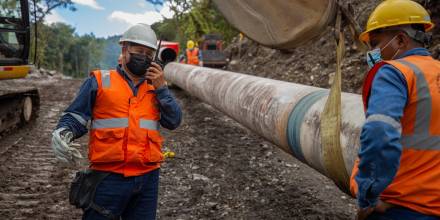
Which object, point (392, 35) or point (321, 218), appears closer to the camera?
point (392, 35)

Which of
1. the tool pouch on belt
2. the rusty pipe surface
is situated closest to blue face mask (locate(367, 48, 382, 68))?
the rusty pipe surface

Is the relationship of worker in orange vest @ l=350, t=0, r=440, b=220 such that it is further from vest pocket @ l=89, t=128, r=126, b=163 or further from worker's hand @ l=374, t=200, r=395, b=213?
vest pocket @ l=89, t=128, r=126, b=163

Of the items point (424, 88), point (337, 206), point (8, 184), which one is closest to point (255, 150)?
point (337, 206)

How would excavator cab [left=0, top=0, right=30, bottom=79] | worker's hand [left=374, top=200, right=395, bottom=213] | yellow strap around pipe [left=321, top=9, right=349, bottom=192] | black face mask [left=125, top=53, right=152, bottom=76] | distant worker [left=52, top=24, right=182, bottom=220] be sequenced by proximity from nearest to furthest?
worker's hand [left=374, top=200, right=395, bottom=213] → yellow strap around pipe [left=321, top=9, right=349, bottom=192] → distant worker [left=52, top=24, right=182, bottom=220] → black face mask [left=125, top=53, right=152, bottom=76] → excavator cab [left=0, top=0, right=30, bottom=79]

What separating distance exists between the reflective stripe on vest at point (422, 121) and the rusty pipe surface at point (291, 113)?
2.46ft

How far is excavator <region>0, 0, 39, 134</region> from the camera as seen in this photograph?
7984mm

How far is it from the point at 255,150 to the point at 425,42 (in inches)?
199

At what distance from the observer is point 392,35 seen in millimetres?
2207

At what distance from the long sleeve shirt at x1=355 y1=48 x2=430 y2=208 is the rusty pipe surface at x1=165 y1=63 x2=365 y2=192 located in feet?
2.59

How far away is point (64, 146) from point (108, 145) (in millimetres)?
276

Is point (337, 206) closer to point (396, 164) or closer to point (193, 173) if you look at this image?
point (193, 173)

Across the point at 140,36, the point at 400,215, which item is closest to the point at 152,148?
the point at 140,36

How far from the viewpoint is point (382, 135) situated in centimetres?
187

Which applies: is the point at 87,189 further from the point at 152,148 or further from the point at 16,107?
the point at 16,107
